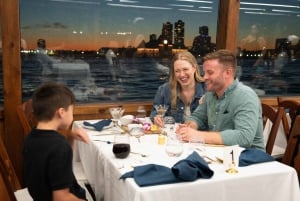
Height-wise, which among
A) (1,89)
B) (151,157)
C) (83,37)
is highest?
(83,37)

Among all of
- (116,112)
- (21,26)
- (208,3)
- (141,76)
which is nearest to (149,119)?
(116,112)

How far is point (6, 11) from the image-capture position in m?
2.72

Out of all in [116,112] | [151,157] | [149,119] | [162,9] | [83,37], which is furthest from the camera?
[162,9]

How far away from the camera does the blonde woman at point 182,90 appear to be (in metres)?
2.76

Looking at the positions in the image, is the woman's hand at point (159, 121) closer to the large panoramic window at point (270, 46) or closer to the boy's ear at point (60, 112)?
the boy's ear at point (60, 112)

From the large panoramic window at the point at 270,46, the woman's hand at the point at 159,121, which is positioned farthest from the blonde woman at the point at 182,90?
the large panoramic window at the point at 270,46

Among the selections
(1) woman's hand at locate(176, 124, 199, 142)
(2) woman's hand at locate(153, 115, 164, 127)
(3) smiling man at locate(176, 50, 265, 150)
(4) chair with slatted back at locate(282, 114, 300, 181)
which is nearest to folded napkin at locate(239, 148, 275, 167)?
Result: (3) smiling man at locate(176, 50, 265, 150)

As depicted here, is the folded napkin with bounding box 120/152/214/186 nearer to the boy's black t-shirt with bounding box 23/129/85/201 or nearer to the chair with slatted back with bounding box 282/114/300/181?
the boy's black t-shirt with bounding box 23/129/85/201

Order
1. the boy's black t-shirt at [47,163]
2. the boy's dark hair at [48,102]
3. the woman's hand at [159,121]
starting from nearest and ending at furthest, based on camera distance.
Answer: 1. the boy's black t-shirt at [47,163]
2. the boy's dark hair at [48,102]
3. the woman's hand at [159,121]

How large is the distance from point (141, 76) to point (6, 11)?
1.45m

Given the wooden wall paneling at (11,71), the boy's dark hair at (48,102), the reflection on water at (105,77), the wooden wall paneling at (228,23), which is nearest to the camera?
the boy's dark hair at (48,102)

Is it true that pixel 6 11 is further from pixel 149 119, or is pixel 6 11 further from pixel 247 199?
pixel 247 199

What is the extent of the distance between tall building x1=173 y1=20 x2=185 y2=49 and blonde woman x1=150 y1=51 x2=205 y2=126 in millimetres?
730

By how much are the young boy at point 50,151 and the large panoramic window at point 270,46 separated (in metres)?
2.72
